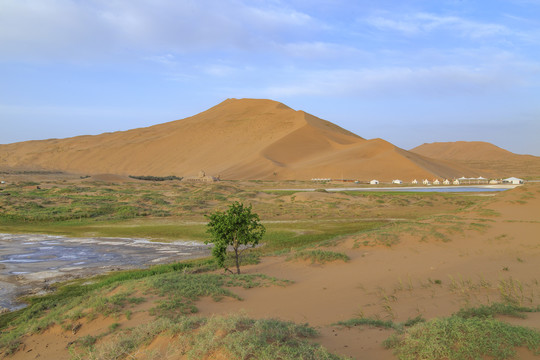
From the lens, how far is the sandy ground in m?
6.69

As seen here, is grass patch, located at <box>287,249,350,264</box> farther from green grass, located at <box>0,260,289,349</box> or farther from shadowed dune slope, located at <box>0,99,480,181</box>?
shadowed dune slope, located at <box>0,99,480,181</box>

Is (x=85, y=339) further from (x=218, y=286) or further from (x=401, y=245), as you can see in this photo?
(x=401, y=245)

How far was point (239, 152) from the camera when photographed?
360 ft

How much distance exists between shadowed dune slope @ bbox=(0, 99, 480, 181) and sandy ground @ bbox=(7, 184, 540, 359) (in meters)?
70.9

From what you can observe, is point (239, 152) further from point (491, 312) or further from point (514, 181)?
point (491, 312)

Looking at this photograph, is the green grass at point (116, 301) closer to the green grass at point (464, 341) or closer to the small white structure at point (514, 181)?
the green grass at point (464, 341)

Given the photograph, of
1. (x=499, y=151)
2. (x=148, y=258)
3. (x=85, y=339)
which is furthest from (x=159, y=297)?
(x=499, y=151)

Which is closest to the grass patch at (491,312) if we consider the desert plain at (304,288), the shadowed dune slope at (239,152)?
the desert plain at (304,288)

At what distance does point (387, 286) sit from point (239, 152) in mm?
Answer: 101274

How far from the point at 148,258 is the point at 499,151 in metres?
213

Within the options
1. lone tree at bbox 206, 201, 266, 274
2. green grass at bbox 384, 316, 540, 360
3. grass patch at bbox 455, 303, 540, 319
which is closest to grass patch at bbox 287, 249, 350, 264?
lone tree at bbox 206, 201, 266, 274

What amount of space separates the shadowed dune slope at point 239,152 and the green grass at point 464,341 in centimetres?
8026

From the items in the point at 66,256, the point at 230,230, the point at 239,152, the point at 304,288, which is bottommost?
the point at 66,256

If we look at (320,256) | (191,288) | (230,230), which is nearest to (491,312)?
(191,288)
